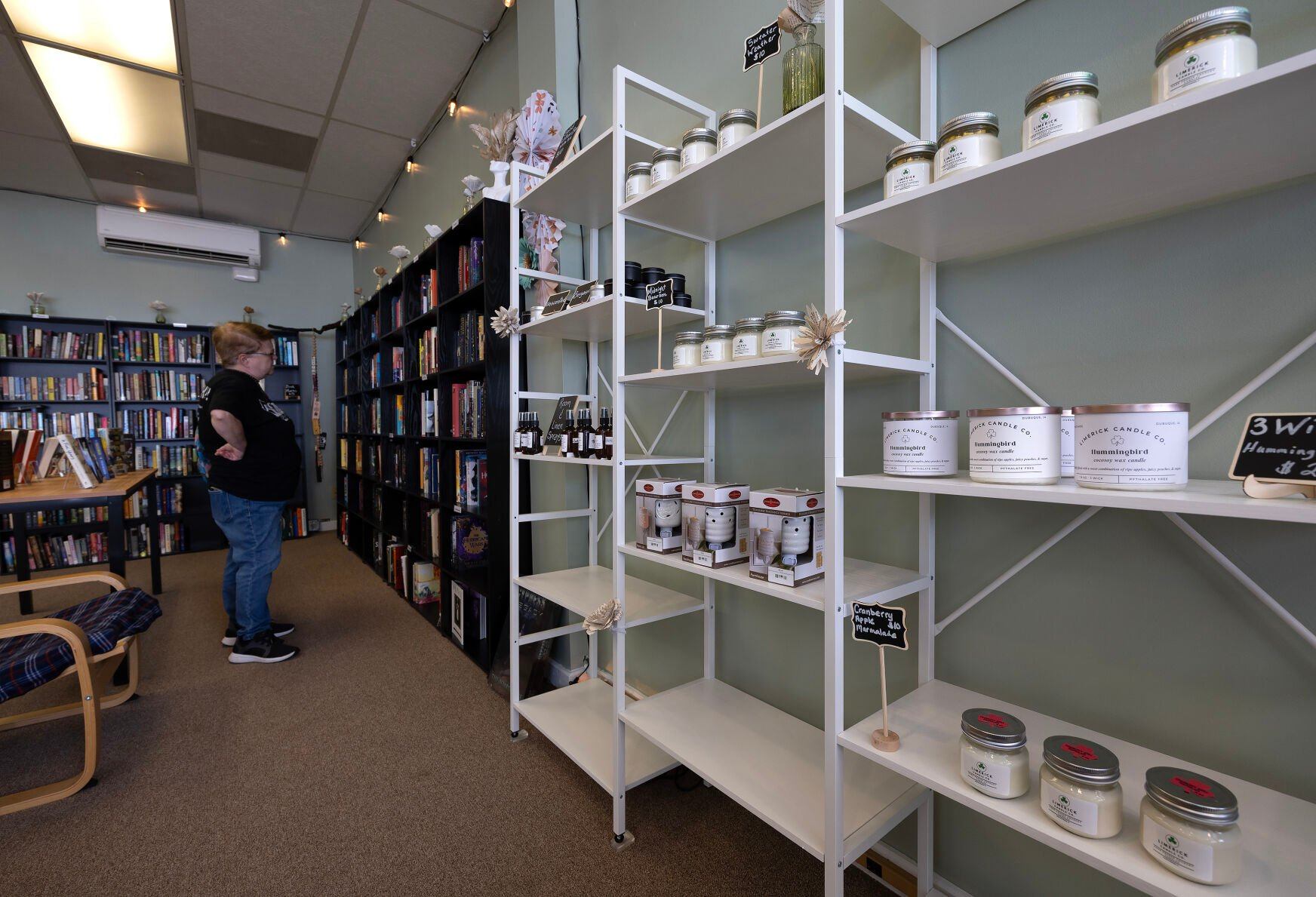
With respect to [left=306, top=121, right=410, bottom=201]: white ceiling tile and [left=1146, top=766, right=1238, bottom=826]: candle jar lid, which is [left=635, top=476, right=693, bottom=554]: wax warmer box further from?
[left=306, top=121, right=410, bottom=201]: white ceiling tile

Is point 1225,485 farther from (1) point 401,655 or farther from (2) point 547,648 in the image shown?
(1) point 401,655

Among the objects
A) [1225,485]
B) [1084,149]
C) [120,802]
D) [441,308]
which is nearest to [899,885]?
[1225,485]

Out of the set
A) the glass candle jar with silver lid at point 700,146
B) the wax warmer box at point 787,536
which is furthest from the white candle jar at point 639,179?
the wax warmer box at point 787,536

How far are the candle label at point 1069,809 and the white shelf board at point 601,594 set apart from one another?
0.97 meters

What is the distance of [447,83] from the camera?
349 cm

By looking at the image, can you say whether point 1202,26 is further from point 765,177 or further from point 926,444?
point 765,177

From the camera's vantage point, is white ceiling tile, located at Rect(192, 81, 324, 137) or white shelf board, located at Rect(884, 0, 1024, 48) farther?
white ceiling tile, located at Rect(192, 81, 324, 137)

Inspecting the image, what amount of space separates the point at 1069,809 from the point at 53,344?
22.5 feet

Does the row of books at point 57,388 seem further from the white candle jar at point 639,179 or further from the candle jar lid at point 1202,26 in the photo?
the candle jar lid at point 1202,26

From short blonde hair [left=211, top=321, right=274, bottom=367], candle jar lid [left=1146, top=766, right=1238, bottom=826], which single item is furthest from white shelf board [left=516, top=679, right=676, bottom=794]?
short blonde hair [left=211, top=321, right=274, bottom=367]

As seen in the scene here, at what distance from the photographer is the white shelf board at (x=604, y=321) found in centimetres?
164

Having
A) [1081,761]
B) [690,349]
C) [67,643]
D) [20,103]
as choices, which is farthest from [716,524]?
[20,103]

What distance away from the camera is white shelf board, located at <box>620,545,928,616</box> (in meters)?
1.07

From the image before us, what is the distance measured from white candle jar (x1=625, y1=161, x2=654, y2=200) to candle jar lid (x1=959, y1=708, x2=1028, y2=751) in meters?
1.34
